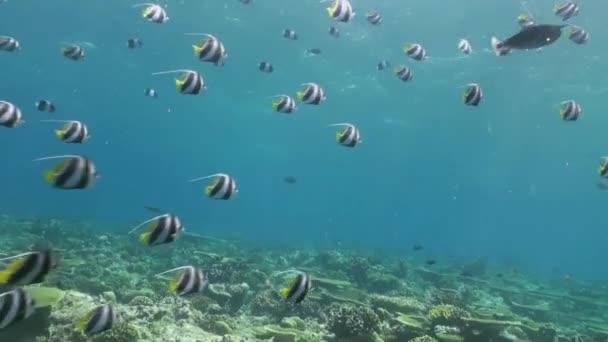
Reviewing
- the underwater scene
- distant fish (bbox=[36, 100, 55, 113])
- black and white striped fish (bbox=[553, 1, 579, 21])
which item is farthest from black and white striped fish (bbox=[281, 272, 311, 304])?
distant fish (bbox=[36, 100, 55, 113])

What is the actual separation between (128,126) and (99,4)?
77.5 meters

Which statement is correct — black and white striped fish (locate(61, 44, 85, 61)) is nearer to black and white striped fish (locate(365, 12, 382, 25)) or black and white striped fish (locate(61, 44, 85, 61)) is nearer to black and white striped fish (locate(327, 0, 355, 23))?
black and white striped fish (locate(327, 0, 355, 23))

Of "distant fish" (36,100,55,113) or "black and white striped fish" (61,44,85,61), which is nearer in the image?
"distant fish" (36,100,55,113)

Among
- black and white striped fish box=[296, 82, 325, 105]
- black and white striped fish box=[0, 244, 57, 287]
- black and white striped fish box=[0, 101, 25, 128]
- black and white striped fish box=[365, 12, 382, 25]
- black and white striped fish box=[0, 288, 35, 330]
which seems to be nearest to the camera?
black and white striped fish box=[0, 244, 57, 287]

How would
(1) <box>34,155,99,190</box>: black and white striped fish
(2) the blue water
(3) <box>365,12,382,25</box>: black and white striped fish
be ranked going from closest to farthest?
1. (1) <box>34,155,99,190</box>: black and white striped fish
2. (3) <box>365,12,382,25</box>: black and white striped fish
3. (2) the blue water

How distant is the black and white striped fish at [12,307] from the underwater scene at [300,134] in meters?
0.02

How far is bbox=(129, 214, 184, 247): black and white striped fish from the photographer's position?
4.48 m

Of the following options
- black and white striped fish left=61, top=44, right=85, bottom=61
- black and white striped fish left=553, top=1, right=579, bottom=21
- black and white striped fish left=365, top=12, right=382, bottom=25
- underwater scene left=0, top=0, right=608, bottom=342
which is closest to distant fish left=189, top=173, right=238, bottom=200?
underwater scene left=0, top=0, right=608, bottom=342

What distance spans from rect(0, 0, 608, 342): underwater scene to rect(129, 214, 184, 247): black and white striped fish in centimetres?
2

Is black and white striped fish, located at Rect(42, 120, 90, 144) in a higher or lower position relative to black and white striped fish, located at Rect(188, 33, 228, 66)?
lower

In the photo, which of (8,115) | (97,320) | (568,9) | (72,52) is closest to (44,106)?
(72,52)

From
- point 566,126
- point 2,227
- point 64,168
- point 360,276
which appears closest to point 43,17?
point 2,227

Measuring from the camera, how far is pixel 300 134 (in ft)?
254

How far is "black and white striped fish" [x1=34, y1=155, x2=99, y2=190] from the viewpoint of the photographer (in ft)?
13.7
